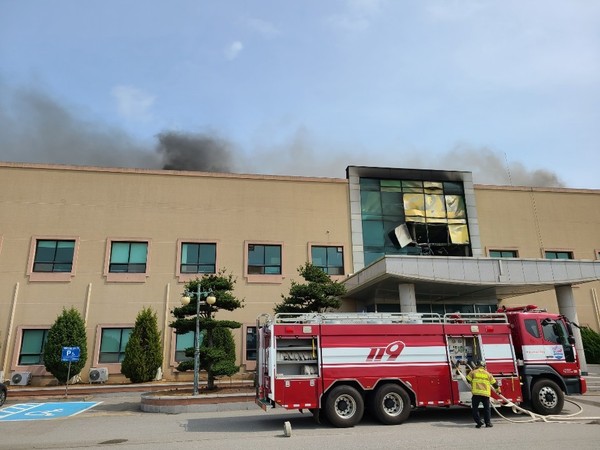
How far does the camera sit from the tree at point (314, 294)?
20297mm

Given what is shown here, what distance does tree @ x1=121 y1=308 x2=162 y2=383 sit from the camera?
22938mm

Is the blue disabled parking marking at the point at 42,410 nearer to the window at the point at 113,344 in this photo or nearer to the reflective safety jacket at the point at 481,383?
the window at the point at 113,344

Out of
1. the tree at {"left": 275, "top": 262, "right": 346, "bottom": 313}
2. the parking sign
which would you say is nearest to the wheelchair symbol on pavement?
the parking sign

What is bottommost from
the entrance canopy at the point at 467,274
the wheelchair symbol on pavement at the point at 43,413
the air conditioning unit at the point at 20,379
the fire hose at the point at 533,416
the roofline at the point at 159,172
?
the wheelchair symbol on pavement at the point at 43,413

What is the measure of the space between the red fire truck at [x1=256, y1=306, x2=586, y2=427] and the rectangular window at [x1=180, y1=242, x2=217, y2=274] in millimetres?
14728

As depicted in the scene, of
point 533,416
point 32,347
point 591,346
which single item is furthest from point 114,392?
point 591,346

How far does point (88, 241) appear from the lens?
26047 millimetres

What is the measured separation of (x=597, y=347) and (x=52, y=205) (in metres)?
32.9

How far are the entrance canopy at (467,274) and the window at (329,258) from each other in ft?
11.5

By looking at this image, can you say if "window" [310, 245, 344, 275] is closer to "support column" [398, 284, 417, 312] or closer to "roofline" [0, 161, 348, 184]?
"roofline" [0, 161, 348, 184]

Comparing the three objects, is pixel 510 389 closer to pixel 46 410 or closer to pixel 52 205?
pixel 46 410

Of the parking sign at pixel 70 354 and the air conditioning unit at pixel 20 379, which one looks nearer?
the parking sign at pixel 70 354

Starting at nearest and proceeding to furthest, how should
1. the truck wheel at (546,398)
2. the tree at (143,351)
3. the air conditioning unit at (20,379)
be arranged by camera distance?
the truck wheel at (546,398) < the air conditioning unit at (20,379) < the tree at (143,351)

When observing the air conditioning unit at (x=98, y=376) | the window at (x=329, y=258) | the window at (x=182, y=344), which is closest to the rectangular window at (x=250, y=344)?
the window at (x=182, y=344)
